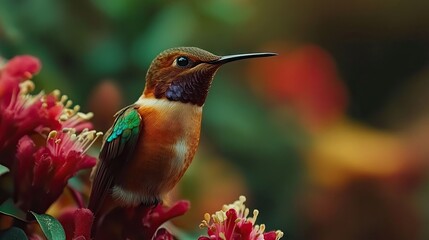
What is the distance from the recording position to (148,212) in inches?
18.6

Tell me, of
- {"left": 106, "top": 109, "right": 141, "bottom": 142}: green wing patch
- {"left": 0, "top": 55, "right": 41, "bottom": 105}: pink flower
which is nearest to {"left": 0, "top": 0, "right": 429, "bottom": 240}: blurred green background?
{"left": 0, "top": 55, "right": 41, "bottom": 105}: pink flower

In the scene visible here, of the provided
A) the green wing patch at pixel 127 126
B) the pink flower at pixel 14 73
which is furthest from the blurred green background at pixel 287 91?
the green wing patch at pixel 127 126

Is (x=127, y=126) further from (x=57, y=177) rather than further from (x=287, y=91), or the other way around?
(x=287, y=91)

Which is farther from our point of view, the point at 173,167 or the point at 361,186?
the point at 361,186

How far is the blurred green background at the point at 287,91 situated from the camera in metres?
1.22

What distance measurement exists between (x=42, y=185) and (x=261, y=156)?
1182 millimetres

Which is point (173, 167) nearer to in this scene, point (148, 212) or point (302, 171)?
point (148, 212)

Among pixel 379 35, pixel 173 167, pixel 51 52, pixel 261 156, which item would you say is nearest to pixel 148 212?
pixel 173 167

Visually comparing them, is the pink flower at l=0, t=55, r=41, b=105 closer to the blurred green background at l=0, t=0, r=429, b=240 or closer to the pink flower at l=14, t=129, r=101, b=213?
the pink flower at l=14, t=129, r=101, b=213

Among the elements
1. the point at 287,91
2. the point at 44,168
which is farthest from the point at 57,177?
the point at 287,91

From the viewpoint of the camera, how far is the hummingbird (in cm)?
43

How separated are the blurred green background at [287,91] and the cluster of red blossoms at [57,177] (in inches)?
21.5

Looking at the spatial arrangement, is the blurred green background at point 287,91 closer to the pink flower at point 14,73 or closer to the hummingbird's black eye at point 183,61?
the pink flower at point 14,73

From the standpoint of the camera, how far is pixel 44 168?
1.49 feet
